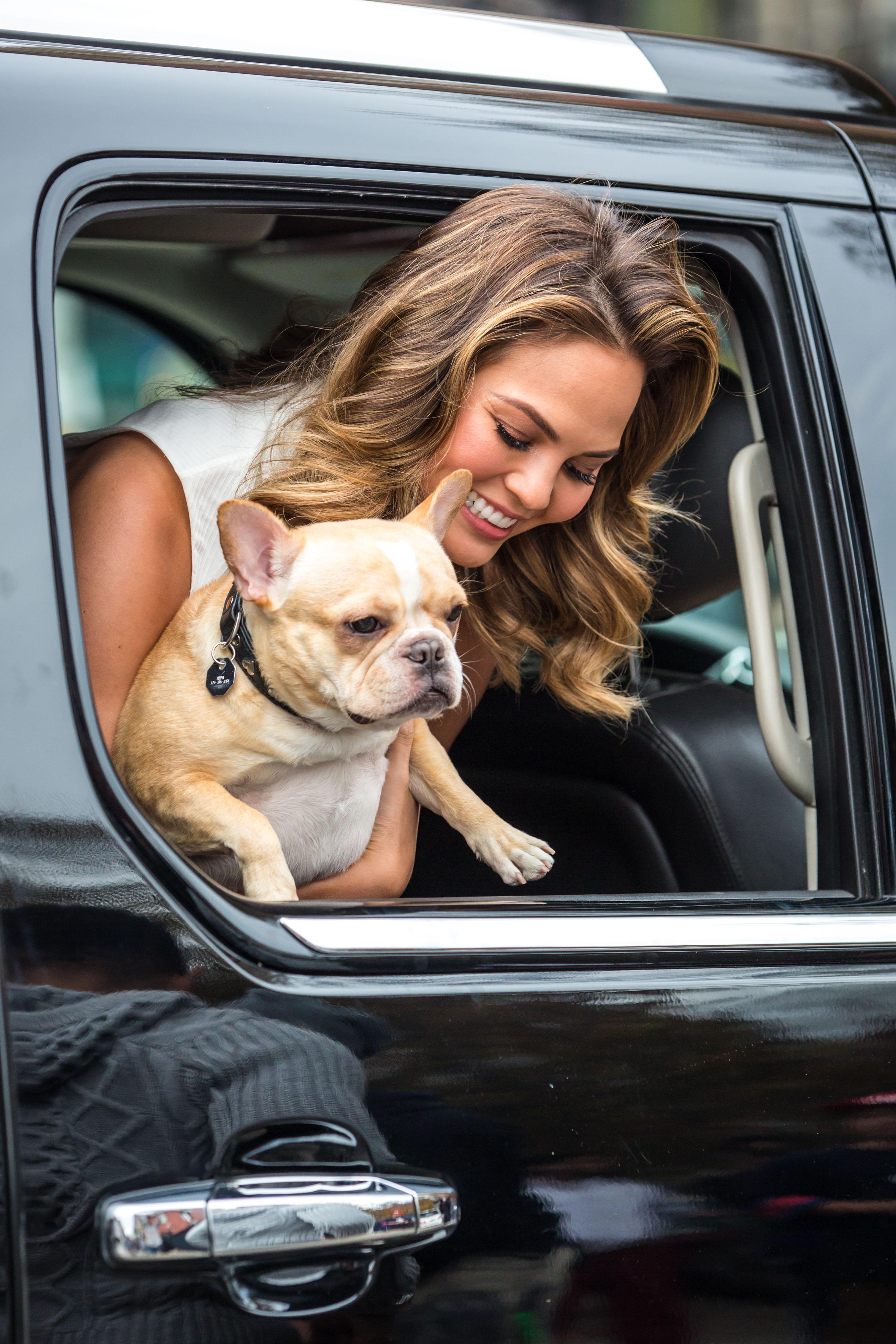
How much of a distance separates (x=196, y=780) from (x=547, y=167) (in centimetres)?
89

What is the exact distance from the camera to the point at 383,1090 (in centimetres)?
106

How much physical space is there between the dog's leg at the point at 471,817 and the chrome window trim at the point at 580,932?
59 centimetres

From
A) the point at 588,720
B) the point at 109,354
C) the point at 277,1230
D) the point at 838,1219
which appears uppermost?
the point at 109,354

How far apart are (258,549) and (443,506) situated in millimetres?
319

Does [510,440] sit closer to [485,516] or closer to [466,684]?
[485,516]

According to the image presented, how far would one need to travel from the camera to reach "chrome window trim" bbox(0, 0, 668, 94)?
1297mm

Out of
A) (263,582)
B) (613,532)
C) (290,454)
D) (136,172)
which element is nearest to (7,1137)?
(263,582)

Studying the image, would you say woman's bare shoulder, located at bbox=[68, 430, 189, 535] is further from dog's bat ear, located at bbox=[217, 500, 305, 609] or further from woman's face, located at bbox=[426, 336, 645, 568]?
woman's face, located at bbox=[426, 336, 645, 568]

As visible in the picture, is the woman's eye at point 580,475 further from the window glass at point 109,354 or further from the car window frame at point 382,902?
the window glass at point 109,354

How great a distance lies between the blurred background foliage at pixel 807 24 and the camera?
1103cm

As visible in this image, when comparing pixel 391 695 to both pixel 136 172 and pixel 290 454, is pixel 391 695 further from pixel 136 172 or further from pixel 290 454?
pixel 136 172

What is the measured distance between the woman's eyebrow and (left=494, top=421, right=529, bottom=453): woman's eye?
34mm

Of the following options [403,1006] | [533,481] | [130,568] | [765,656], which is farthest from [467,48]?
[403,1006]

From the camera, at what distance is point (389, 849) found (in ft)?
6.03
